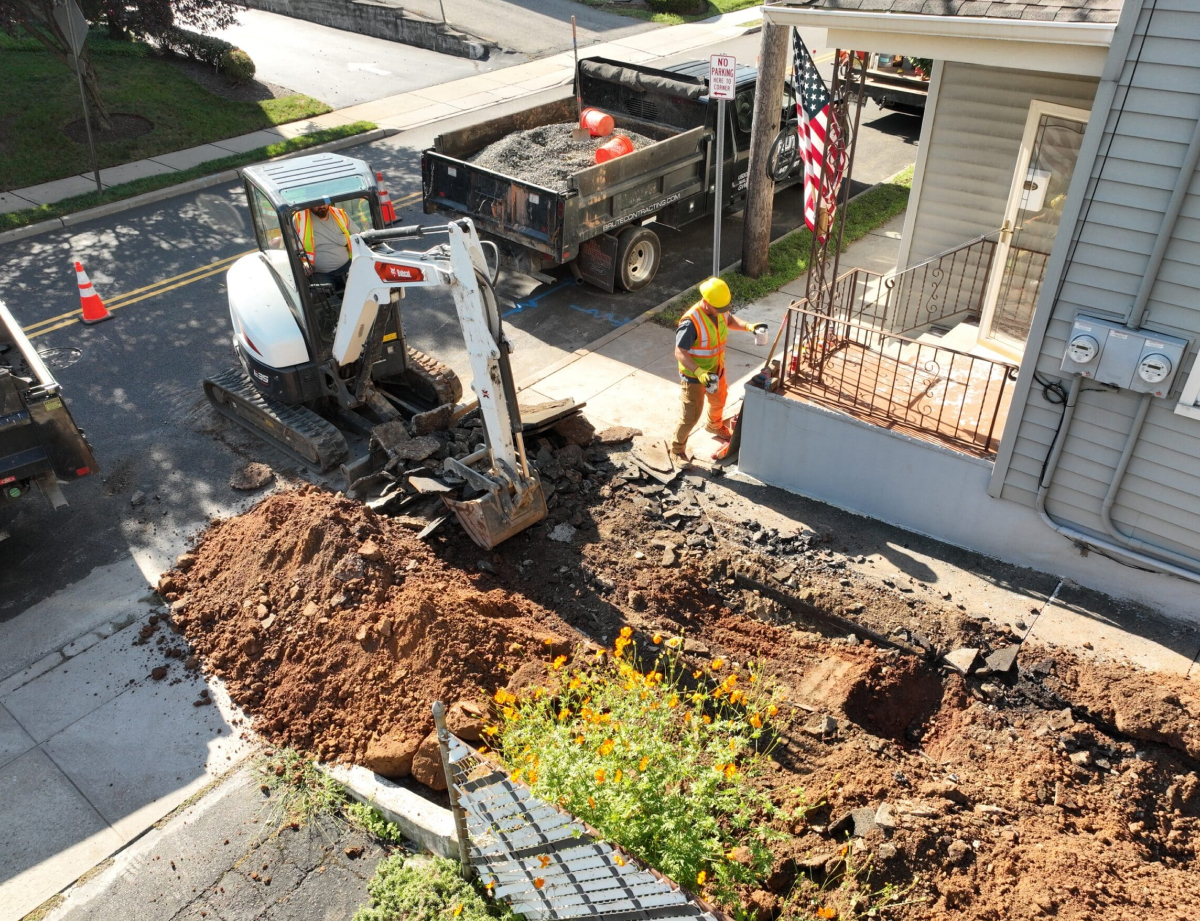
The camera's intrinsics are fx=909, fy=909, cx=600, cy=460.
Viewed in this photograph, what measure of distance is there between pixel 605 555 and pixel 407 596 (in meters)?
1.66

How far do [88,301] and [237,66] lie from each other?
9.96 m

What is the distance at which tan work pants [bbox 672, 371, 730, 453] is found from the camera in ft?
27.1

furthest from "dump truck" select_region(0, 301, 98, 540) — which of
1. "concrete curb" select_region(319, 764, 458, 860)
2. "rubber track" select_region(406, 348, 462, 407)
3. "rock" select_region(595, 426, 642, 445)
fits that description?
"rock" select_region(595, 426, 642, 445)

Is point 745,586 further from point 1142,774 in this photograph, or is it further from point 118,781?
point 118,781

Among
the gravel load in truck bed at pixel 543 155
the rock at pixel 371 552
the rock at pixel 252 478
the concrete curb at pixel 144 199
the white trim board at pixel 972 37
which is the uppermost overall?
the white trim board at pixel 972 37

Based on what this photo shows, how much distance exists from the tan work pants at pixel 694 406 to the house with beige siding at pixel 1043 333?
0.46 meters

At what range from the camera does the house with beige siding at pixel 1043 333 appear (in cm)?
558

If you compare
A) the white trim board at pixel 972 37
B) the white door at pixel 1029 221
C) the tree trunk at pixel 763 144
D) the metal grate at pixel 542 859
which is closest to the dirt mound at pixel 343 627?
the metal grate at pixel 542 859

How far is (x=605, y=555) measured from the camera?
24.3 feet

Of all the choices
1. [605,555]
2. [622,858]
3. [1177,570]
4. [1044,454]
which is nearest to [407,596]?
[605,555]

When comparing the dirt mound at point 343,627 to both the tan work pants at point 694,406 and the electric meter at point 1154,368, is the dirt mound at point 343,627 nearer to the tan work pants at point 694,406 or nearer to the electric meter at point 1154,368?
the tan work pants at point 694,406

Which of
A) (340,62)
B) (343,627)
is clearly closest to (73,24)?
(340,62)

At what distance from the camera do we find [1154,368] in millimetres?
5828

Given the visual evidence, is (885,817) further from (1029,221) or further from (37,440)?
(37,440)
